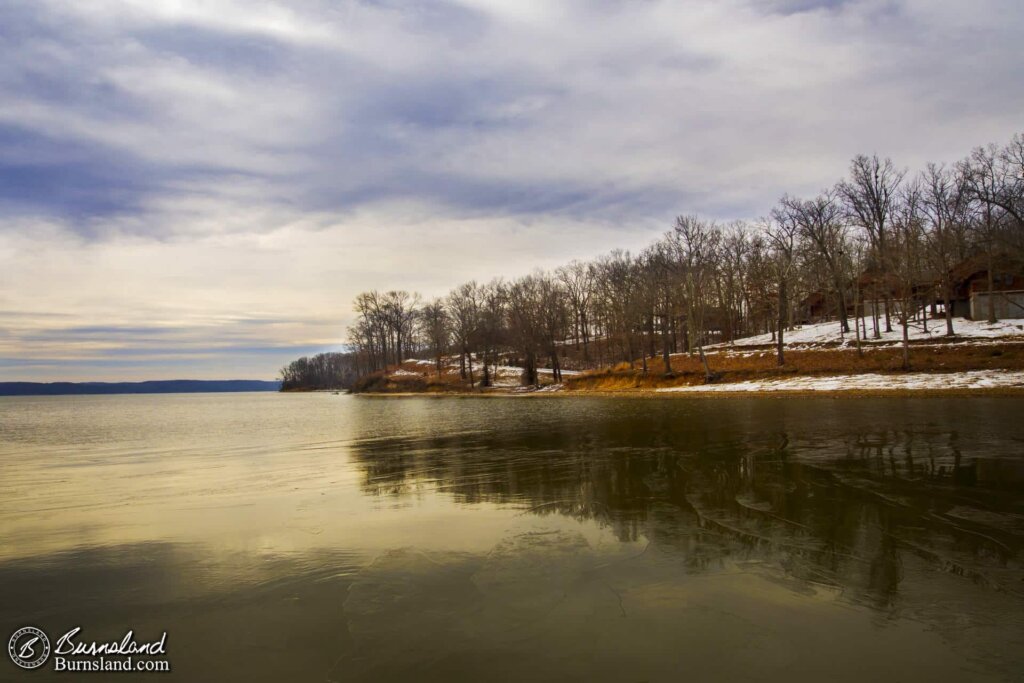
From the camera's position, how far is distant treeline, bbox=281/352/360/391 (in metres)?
171

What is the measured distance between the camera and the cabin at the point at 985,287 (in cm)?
5025

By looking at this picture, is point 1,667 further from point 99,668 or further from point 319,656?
point 319,656

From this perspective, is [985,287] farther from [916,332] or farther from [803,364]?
[803,364]

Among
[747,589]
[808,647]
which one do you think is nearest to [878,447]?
[747,589]

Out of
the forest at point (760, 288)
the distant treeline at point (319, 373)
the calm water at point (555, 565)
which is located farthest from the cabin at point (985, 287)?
the distant treeline at point (319, 373)

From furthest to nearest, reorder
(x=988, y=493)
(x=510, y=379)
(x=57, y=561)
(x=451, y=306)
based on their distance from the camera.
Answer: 1. (x=451, y=306)
2. (x=510, y=379)
3. (x=988, y=493)
4. (x=57, y=561)

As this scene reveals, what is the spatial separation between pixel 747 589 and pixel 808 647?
133 cm

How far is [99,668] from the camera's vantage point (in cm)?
520

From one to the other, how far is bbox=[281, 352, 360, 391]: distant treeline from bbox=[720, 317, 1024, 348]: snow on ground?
128934 millimetres

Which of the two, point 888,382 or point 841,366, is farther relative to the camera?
point 841,366

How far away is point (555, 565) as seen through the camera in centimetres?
728

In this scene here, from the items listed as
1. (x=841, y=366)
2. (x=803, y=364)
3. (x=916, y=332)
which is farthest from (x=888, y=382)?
(x=916, y=332)

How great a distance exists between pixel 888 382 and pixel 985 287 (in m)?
27.3

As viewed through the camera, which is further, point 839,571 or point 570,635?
point 839,571
